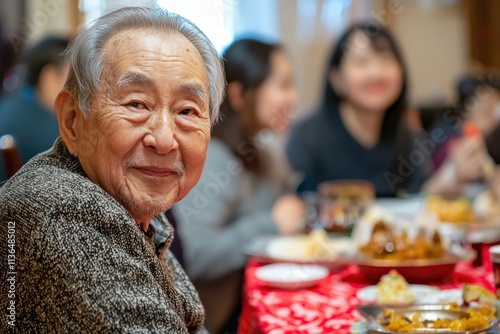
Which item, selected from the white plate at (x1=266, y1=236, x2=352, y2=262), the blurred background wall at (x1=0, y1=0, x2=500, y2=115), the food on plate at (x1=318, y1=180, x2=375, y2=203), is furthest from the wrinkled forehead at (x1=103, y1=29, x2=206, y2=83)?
the blurred background wall at (x1=0, y1=0, x2=500, y2=115)

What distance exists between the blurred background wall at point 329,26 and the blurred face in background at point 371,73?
1248 mm

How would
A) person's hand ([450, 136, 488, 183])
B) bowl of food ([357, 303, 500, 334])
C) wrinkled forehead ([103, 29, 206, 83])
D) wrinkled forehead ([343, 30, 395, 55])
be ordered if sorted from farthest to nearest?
wrinkled forehead ([343, 30, 395, 55]), person's hand ([450, 136, 488, 183]), bowl of food ([357, 303, 500, 334]), wrinkled forehead ([103, 29, 206, 83])

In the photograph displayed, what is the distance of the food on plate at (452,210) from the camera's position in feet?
7.07

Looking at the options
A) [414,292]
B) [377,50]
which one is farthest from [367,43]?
[414,292]

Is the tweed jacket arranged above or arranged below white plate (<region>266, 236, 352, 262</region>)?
above

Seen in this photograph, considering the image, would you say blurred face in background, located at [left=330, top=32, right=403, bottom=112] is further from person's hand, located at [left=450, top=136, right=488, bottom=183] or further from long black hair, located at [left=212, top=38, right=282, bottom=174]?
long black hair, located at [left=212, top=38, right=282, bottom=174]

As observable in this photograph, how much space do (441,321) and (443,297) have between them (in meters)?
0.24

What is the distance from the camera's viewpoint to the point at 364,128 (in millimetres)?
3283

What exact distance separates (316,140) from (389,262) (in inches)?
68.0

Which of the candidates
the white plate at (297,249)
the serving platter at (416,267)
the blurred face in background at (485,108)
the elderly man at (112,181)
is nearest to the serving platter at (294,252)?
the white plate at (297,249)

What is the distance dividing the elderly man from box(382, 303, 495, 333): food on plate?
1.10ft

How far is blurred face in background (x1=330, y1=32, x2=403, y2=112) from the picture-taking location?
10.4ft

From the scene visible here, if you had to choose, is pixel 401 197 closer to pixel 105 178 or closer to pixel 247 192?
pixel 247 192

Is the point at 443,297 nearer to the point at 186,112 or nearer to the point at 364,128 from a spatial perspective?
the point at 186,112
